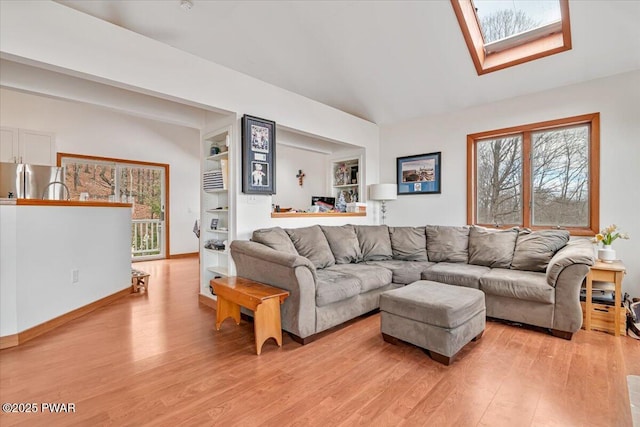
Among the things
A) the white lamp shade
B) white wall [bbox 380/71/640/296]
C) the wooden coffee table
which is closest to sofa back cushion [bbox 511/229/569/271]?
white wall [bbox 380/71/640/296]

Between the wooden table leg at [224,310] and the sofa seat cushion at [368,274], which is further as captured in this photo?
the sofa seat cushion at [368,274]

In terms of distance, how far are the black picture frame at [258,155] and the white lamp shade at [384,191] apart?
188 centimetres

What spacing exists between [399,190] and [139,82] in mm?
3718

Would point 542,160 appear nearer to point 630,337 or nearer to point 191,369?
point 630,337

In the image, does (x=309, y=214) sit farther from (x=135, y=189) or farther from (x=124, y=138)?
(x=124, y=138)

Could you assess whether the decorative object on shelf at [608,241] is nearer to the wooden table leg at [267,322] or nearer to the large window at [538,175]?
the large window at [538,175]

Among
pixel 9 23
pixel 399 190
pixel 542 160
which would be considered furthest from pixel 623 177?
pixel 9 23

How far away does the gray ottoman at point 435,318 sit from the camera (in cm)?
212

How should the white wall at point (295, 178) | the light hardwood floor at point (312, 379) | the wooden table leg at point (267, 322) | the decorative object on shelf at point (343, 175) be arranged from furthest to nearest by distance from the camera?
1. the white wall at point (295, 178)
2. the decorative object on shelf at point (343, 175)
3. the wooden table leg at point (267, 322)
4. the light hardwood floor at point (312, 379)

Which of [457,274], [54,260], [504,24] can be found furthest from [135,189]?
[504,24]

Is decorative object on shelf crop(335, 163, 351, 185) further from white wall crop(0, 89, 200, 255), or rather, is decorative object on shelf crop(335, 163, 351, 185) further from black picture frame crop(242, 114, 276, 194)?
white wall crop(0, 89, 200, 255)

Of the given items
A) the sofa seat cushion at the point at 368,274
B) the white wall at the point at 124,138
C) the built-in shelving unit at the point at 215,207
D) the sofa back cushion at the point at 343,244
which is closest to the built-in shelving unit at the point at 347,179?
the sofa back cushion at the point at 343,244

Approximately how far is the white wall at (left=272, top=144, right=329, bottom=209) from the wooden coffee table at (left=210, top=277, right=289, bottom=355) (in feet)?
13.1

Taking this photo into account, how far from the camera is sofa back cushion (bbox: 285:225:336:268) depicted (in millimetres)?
3258
